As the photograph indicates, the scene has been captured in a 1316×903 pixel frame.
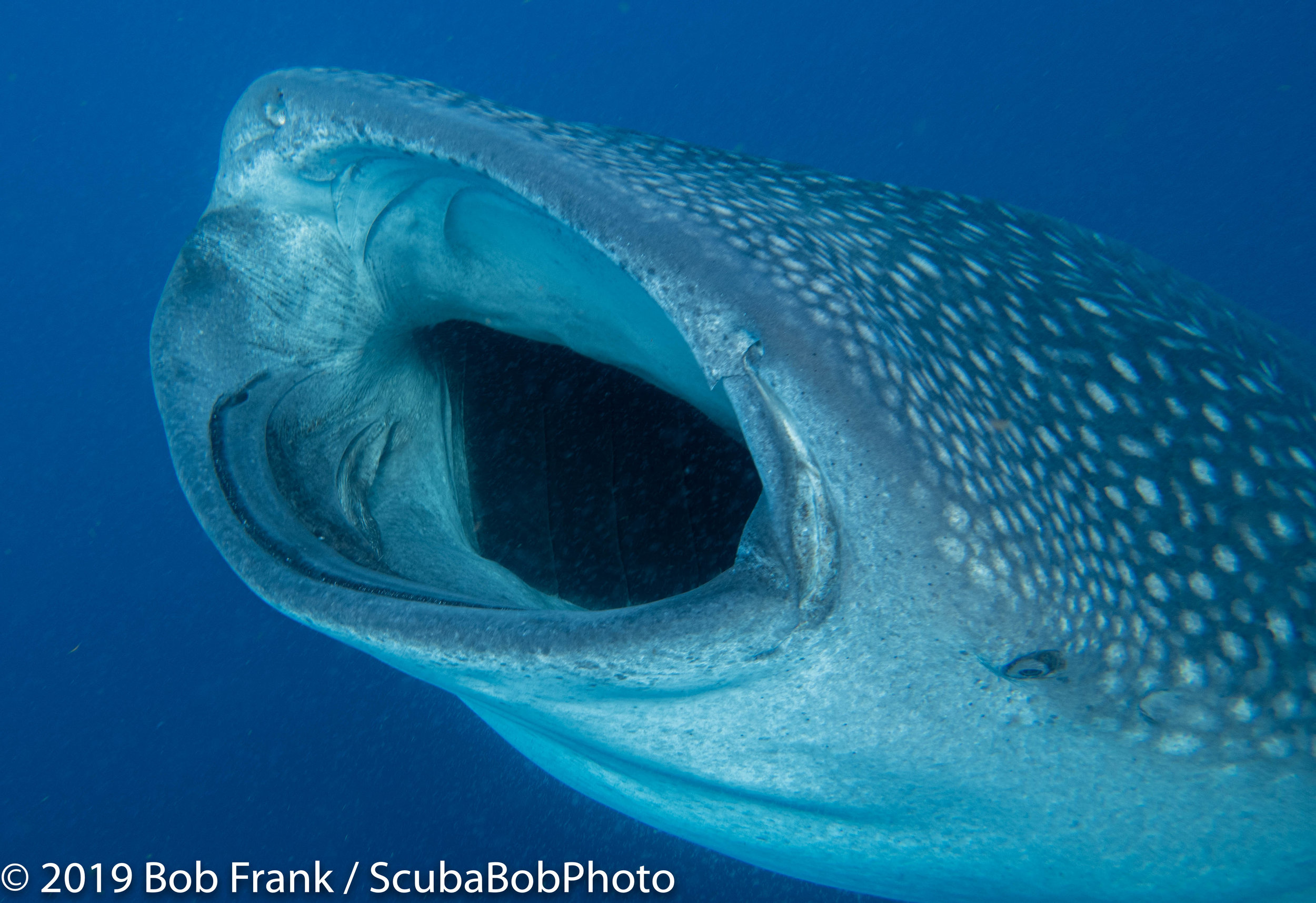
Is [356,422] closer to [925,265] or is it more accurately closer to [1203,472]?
[925,265]

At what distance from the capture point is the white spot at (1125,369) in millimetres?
1254

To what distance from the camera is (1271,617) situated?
1.17m

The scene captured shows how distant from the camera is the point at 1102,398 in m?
1.20

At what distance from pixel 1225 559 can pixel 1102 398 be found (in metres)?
0.30

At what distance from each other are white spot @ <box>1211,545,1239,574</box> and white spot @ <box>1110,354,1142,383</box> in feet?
0.95

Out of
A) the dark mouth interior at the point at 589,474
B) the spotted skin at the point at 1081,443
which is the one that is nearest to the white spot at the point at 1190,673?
the spotted skin at the point at 1081,443

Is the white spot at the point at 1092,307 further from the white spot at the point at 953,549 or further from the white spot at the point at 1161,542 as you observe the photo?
the white spot at the point at 953,549

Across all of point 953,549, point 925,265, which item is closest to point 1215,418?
point 925,265

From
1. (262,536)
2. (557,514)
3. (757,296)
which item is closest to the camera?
(757,296)

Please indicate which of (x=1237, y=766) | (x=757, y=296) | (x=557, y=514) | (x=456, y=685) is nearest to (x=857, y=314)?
(x=757, y=296)

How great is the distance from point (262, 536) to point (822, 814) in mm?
1023

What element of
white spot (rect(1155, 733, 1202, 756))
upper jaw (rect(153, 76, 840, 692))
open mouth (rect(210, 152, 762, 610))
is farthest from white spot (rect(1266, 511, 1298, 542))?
open mouth (rect(210, 152, 762, 610))

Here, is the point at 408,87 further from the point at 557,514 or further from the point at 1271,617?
the point at 1271,617

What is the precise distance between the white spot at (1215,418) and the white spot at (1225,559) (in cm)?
22
